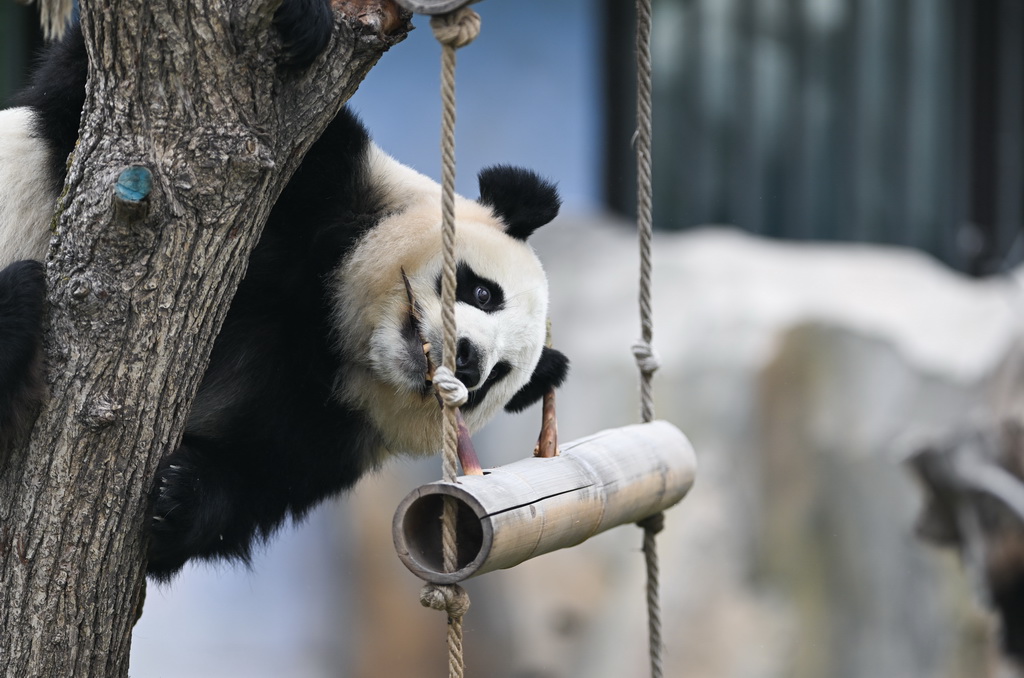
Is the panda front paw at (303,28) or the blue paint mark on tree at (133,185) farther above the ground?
the panda front paw at (303,28)

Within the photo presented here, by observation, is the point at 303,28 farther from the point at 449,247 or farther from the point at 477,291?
the point at 477,291

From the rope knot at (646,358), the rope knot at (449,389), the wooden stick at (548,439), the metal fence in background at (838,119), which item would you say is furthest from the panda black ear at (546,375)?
the metal fence in background at (838,119)

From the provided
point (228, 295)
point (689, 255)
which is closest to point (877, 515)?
point (689, 255)

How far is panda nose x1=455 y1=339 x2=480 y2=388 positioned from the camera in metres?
1.70

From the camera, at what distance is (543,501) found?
1.47 m

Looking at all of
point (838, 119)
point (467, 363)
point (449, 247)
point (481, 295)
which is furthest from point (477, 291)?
point (838, 119)

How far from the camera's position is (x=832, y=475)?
4.23m

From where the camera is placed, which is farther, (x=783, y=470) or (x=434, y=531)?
(x=783, y=470)

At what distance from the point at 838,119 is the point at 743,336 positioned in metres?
1.16

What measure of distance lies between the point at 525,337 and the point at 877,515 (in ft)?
9.07

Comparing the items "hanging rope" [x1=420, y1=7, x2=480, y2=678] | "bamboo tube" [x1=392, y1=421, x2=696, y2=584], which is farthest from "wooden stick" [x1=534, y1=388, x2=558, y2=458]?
"hanging rope" [x1=420, y1=7, x2=480, y2=678]

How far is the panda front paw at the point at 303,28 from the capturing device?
1364 mm

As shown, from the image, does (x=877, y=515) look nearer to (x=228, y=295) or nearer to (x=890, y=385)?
(x=890, y=385)

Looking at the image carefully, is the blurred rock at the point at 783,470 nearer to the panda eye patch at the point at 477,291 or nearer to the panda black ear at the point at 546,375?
the panda black ear at the point at 546,375
